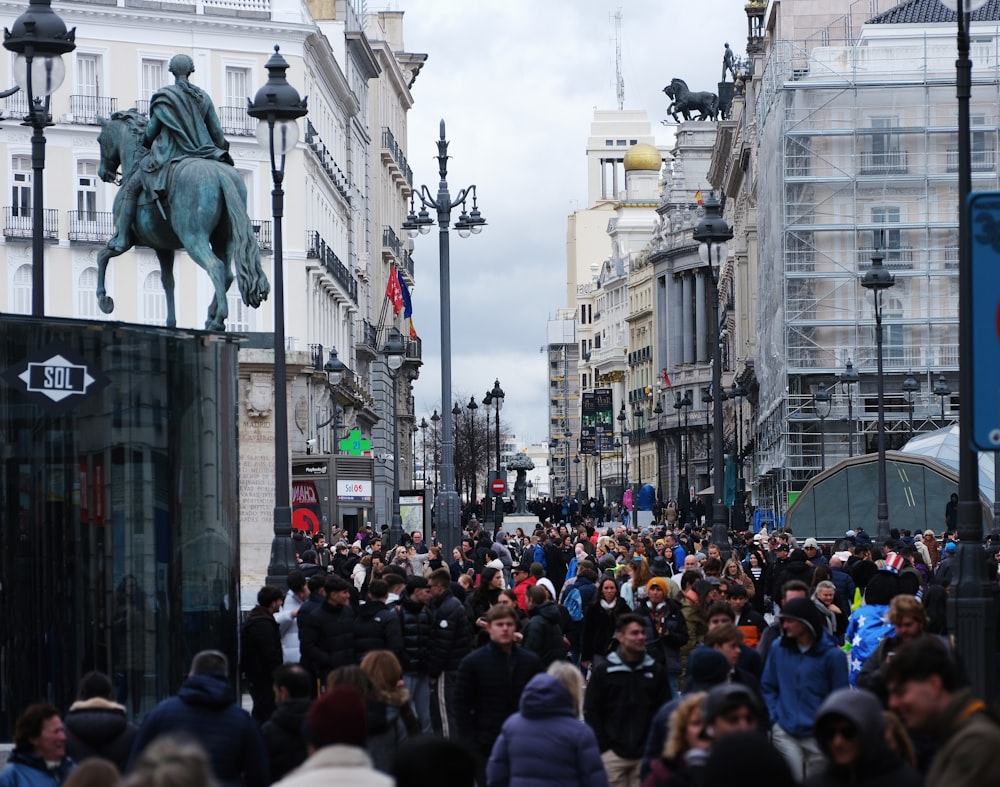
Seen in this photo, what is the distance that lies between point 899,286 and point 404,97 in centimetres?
5002

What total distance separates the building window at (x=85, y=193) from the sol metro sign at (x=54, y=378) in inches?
1811

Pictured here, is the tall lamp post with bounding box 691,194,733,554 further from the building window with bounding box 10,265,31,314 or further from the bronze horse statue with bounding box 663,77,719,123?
the bronze horse statue with bounding box 663,77,719,123

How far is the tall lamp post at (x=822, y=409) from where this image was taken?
56062 mm

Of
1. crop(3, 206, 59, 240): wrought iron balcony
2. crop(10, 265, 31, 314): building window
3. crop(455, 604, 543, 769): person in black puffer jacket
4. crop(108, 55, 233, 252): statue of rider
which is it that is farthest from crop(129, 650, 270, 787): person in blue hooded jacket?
crop(10, 265, 31, 314): building window

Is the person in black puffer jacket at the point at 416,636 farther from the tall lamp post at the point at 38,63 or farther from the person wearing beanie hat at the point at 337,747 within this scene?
the person wearing beanie hat at the point at 337,747

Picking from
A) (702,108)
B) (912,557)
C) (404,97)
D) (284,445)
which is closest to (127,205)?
(284,445)

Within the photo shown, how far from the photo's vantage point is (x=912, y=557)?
79.9 ft

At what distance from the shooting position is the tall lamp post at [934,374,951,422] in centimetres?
5591

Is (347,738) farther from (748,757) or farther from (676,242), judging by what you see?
(676,242)

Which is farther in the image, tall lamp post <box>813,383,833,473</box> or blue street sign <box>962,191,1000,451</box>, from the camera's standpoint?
tall lamp post <box>813,383,833,473</box>

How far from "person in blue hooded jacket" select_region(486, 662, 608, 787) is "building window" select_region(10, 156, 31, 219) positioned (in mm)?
51546

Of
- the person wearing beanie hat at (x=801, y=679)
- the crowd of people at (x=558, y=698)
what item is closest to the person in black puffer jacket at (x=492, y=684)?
the crowd of people at (x=558, y=698)

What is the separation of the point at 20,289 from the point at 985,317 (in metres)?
51.7

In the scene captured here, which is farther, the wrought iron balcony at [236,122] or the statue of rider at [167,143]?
the wrought iron balcony at [236,122]
